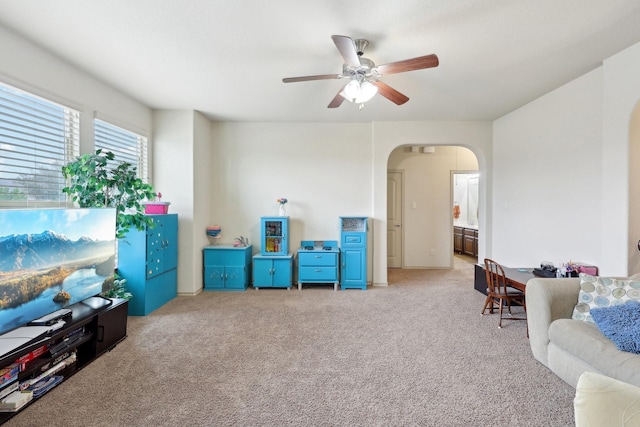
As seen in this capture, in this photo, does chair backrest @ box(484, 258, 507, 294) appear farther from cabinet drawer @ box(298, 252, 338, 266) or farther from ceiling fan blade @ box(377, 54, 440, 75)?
ceiling fan blade @ box(377, 54, 440, 75)

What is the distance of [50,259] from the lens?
86.3 inches

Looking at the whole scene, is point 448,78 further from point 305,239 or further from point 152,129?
point 152,129

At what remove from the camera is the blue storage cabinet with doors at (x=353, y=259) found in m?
4.66

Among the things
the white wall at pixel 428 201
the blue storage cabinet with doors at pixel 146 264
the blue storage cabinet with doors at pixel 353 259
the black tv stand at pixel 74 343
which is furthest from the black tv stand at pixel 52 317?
the white wall at pixel 428 201

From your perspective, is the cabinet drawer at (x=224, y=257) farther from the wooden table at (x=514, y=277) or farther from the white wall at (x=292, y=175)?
the wooden table at (x=514, y=277)

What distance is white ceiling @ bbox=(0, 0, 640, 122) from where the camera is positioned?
205 cm

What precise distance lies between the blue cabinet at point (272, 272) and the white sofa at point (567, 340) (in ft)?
10.2

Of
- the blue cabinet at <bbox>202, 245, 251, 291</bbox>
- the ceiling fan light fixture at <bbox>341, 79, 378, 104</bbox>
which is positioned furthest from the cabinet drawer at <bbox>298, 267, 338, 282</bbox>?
the ceiling fan light fixture at <bbox>341, 79, 378, 104</bbox>

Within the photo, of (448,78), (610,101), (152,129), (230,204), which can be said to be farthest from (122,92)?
(610,101)

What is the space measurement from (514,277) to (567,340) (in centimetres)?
137

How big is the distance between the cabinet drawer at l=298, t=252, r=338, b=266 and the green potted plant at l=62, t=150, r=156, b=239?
7.09ft

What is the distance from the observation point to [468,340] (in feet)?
9.43

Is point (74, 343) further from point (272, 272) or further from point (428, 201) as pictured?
point (428, 201)

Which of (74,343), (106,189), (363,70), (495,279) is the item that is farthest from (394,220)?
(74,343)
